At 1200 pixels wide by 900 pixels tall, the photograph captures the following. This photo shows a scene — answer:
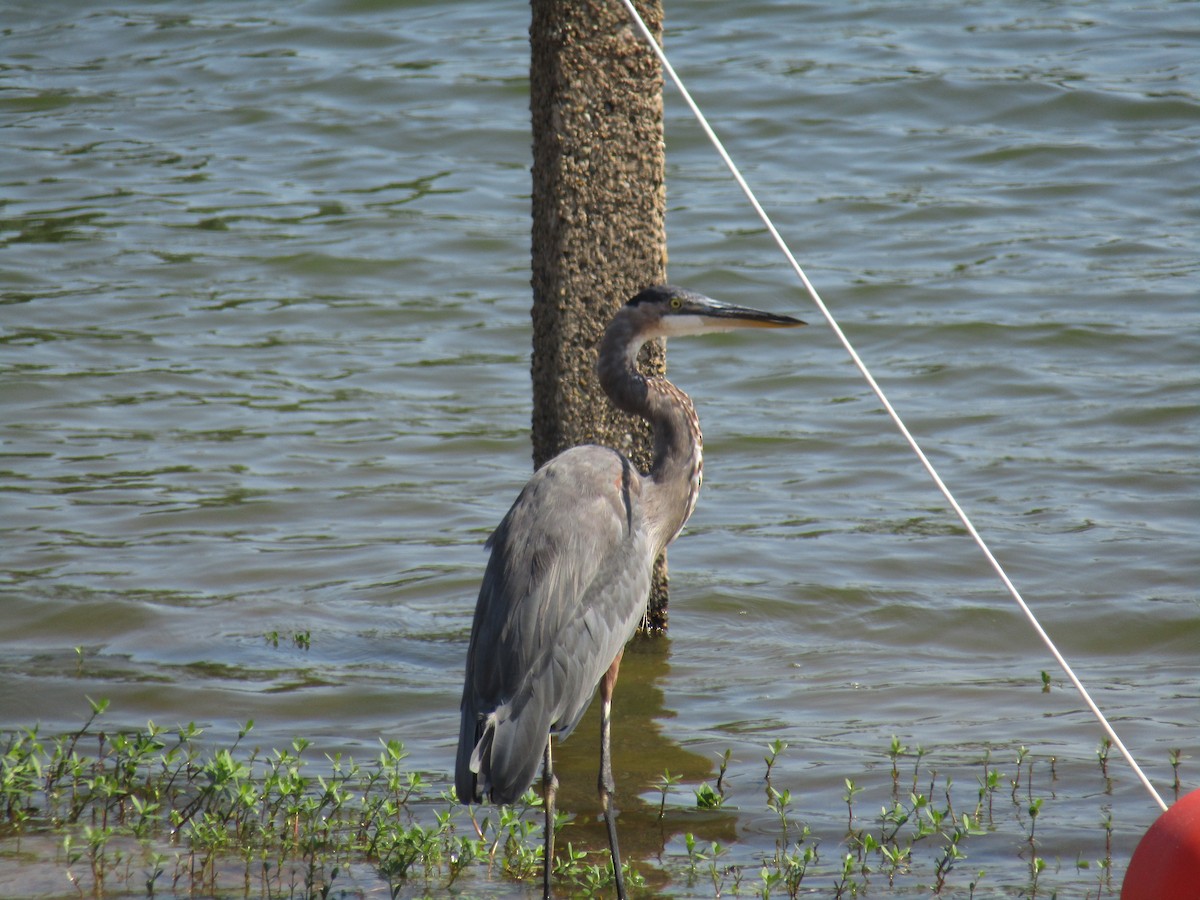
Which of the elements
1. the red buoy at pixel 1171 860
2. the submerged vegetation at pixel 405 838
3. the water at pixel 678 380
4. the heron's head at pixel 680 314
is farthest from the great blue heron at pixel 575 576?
the red buoy at pixel 1171 860

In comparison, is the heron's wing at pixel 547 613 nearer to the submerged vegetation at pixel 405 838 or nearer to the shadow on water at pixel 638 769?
the submerged vegetation at pixel 405 838

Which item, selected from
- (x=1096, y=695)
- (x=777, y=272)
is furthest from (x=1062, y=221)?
(x=1096, y=695)

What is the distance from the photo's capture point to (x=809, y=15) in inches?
605

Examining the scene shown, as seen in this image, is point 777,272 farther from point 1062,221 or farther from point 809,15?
point 809,15

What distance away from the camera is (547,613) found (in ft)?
14.5

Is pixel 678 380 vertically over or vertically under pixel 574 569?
under

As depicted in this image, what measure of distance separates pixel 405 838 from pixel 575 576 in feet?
2.93

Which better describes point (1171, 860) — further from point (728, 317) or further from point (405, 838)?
point (728, 317)

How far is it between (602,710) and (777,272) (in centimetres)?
697

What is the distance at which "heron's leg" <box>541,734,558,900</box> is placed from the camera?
13.5 feet

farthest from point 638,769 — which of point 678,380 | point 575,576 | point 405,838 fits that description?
point 678,380

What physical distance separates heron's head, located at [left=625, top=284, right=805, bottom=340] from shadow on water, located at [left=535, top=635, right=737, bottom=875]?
1.40 meters

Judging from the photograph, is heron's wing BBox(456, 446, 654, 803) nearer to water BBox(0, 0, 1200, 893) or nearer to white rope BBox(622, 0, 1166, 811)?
water BBox(0, 0, 1200, 893)

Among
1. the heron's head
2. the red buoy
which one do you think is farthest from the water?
the heron's head
